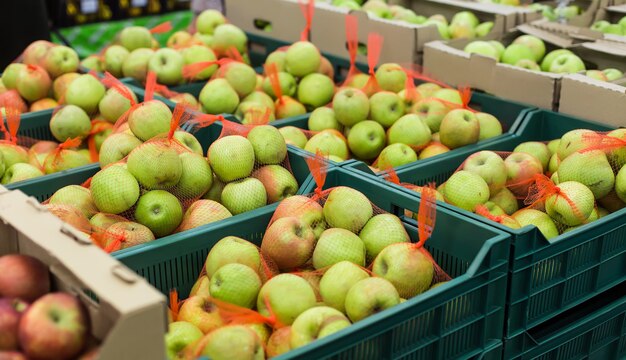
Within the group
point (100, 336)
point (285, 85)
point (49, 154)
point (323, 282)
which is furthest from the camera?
point (285, 85)

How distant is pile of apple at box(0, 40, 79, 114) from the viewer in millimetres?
3111

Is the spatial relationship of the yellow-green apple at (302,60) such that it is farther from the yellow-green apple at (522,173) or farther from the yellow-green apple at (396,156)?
the yellow-green apple at (522,173)

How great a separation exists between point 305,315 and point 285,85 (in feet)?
5.90

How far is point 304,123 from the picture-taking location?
3098mm

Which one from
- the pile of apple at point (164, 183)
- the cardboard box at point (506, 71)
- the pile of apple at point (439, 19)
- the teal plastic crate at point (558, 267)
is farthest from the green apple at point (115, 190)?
the pile of apple at point (439, 19)

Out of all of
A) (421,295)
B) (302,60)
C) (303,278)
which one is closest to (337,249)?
(303,278)

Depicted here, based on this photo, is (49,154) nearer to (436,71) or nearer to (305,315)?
(305,315)

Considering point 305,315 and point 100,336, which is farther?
point 305,315

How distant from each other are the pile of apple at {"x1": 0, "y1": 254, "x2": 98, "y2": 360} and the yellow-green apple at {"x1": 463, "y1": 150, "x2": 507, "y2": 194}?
1453 millimetres

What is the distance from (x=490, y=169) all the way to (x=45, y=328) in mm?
1554

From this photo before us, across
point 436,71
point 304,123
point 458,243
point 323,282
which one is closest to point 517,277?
point 458,243

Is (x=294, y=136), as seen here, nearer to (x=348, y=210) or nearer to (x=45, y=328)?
(x=348, y=210)

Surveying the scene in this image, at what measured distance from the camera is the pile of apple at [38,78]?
3.11m

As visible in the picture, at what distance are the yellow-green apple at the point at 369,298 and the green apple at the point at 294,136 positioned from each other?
3.81 ft
